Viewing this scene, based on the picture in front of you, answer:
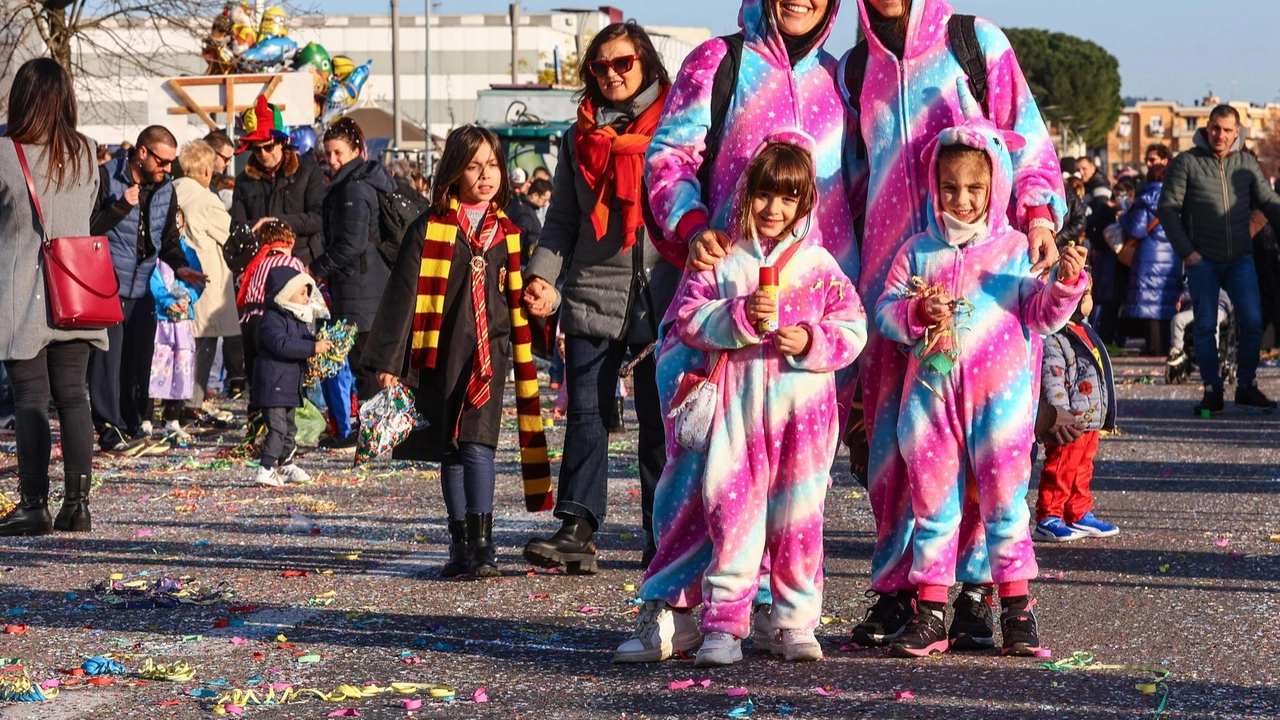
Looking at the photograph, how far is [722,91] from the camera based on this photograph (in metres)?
5.39

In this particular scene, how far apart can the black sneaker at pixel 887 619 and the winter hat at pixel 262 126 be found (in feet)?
25.2

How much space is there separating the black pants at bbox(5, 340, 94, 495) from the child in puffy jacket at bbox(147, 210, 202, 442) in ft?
13.1

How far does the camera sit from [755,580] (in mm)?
5102

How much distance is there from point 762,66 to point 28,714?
110 inches

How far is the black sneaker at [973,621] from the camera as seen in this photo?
17.5ft

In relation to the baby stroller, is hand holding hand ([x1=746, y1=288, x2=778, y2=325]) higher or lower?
higher

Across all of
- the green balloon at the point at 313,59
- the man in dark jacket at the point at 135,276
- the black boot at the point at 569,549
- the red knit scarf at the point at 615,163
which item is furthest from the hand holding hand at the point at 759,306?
the green balloon at the point at 313,59

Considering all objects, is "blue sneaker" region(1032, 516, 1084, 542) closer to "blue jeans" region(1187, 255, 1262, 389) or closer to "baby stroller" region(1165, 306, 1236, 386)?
"blue jeans" region(1187, 255, 1262, 389)

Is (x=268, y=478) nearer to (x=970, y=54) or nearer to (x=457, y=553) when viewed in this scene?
(x=457, y=553)

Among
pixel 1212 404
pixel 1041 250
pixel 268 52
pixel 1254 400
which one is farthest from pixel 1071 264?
pixel 268 52

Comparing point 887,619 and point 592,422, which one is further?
point 592,422

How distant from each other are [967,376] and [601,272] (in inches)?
76.2

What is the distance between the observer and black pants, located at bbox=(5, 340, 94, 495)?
316 inches

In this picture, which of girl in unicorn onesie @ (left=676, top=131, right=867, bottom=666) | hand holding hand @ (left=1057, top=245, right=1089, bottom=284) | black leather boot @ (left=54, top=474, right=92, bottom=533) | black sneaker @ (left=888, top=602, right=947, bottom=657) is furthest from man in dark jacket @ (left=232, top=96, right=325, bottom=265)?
hand holding hand @ (left=1057, top=245, right=1089, bottom=284)
